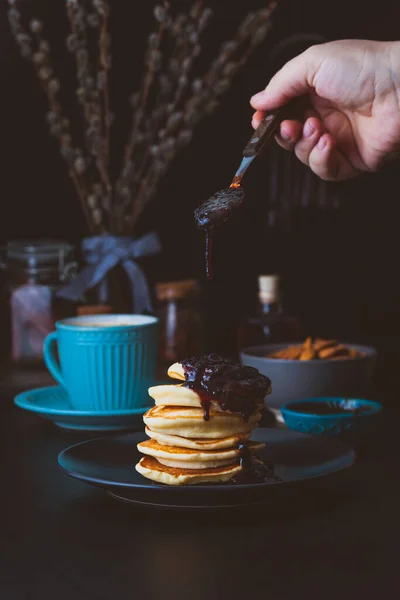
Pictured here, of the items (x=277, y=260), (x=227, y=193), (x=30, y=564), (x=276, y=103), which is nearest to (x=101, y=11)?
(x=276, y=103)

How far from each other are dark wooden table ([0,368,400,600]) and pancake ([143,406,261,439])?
84 mm

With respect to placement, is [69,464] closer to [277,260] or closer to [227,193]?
[227,193]

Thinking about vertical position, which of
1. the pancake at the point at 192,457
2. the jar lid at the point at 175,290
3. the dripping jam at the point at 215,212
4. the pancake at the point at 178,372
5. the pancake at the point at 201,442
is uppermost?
the dripping jam at the point at 215,212

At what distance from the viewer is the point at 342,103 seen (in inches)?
62.3

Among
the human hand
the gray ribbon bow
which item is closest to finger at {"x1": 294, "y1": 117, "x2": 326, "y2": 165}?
the human hand

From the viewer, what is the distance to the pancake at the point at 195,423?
0.99 meters

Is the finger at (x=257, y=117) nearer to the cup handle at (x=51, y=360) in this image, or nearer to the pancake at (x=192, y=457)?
the cup handle at (x=51, y=360)

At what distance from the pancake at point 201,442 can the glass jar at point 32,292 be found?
91 centimetres

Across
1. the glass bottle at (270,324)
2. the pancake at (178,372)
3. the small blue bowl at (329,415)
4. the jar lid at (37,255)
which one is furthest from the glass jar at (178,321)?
the pancake at (178,372)

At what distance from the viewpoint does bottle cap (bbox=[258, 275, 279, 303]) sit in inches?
74.0

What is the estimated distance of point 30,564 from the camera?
0.84 metres

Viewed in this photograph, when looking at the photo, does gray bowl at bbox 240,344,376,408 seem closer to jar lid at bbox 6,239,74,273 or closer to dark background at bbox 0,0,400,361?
jar lid at bbox 6,239,74,273

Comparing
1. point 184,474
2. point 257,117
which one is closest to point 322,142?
point 257,117

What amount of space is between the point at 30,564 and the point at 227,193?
59cm
